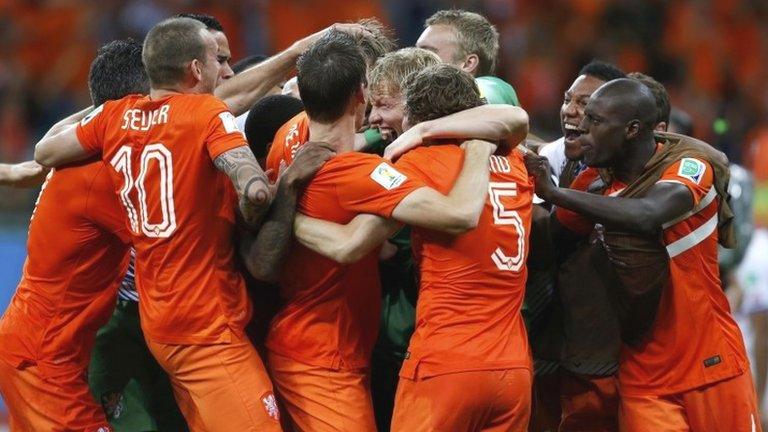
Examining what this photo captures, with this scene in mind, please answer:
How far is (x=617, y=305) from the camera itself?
19.8 ft

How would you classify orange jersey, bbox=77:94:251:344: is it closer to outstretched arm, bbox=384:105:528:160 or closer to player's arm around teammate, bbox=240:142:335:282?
player's arm around teammate, bbox=240:142:335:282

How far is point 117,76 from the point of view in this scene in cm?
608

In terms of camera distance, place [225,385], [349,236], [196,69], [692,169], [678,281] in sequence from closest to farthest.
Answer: [349,236]
[225,385]
[196,69]
[692,169]
[678,281]

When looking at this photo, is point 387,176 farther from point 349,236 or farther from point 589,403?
point 589,403

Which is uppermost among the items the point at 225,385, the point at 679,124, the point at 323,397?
the point at 225,385

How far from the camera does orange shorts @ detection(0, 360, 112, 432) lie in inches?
234

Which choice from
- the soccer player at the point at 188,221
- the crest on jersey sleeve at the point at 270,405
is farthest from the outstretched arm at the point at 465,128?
the crest on jersey sleeve at the point at 270,405

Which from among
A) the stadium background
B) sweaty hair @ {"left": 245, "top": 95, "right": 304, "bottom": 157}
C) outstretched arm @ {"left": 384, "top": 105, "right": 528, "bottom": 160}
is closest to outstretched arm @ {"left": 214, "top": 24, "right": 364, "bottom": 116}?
sweaty hair @ {"left": 245, "top": 95, "right": 304, "bottom": 157}

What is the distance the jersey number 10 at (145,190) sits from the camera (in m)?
5.38

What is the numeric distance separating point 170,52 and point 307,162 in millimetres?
786

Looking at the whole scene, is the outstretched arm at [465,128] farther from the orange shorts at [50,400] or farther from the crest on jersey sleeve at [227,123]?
the orange shorts at [50,400]

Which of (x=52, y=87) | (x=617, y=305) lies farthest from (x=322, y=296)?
(x=52, y=87)

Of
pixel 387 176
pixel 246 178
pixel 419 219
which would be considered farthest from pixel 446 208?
pixel 246 178

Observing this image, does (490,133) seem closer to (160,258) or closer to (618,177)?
(618,177)
